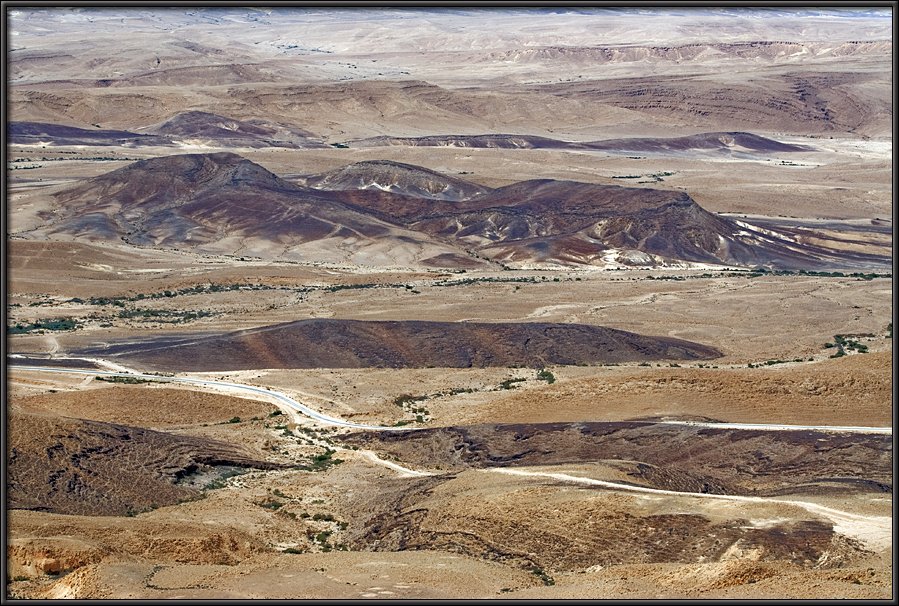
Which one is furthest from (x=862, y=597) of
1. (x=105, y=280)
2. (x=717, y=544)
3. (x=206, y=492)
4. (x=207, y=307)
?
(x=105, y=280)

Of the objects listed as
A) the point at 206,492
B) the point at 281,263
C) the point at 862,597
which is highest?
the point at 862,597

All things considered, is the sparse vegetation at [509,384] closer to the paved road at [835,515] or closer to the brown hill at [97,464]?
the brown hill at [97,464]

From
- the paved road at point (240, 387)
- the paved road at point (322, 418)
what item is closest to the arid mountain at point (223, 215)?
the paved road at point (240, 387)

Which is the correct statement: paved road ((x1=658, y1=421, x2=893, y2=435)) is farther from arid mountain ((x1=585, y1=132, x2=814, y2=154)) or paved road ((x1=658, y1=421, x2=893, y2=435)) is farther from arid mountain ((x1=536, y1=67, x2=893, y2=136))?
arid mountain ((x1=536, y1=67, x2=893, y2=136))

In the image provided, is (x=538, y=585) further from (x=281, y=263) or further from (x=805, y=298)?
(x=281, y=263)

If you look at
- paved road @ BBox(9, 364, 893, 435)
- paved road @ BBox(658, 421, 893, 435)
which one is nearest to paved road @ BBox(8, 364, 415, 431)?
paved road @ BBox(9, 364, 893, 435)
